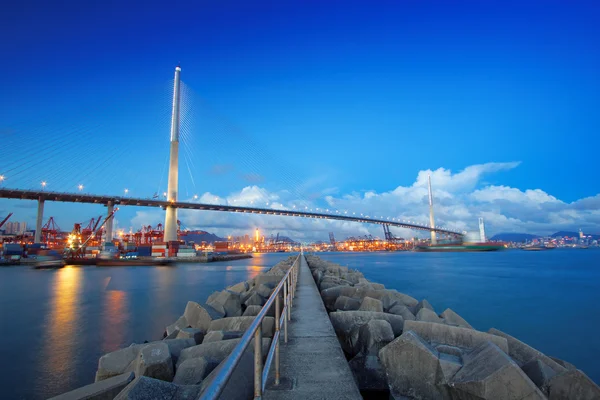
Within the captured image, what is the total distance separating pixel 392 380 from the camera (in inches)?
133

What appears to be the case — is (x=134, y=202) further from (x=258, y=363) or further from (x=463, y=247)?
(x=463, y=247)

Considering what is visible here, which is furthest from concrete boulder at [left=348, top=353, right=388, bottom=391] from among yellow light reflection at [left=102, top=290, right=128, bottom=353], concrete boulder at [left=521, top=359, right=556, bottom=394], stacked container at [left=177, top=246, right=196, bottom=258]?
stacked container at [left=177, top=246, right=196, bottom=258]

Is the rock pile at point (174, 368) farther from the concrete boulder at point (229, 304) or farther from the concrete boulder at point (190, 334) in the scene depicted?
the concrete boulder at point (229, 304)

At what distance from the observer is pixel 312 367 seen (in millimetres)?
3211

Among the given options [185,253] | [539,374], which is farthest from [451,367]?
[185,253]

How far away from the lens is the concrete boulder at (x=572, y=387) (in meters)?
2.79

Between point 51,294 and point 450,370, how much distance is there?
20.5m

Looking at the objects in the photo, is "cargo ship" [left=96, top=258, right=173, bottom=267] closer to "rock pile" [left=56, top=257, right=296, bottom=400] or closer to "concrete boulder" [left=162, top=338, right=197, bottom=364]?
"rock pile" [left=56, top=257, right=296, bottom=400]

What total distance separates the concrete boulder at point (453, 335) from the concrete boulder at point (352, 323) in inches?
28.0

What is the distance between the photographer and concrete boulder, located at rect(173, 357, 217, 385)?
3209 mm

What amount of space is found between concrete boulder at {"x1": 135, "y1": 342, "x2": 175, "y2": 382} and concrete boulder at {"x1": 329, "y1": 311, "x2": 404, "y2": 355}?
2.40 metres

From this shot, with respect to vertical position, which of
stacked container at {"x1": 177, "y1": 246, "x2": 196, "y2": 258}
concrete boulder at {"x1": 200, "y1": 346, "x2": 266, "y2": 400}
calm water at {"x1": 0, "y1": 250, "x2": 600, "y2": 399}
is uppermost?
concrete boulder at {"x1": 200, "y1": 346, "x2": 266, "y2": 400}

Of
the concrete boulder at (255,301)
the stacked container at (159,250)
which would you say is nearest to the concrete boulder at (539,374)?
the concrete boulder at (255,301)

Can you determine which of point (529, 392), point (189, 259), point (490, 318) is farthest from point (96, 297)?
point (189, 259)
